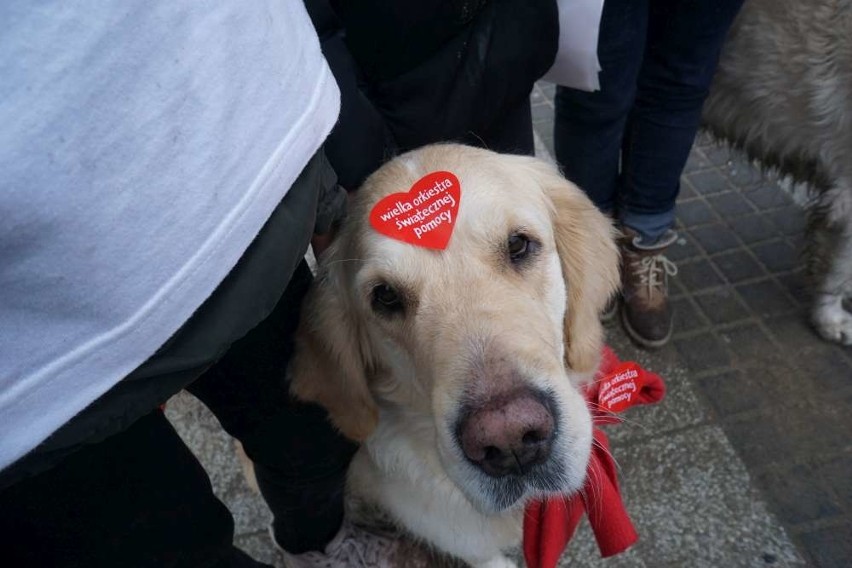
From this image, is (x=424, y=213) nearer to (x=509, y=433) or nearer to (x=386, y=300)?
(x=386, y=300)

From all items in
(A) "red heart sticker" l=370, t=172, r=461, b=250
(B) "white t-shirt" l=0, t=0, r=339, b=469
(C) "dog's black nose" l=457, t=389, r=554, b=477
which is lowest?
(C) "dog's black nose" l=457, t=389, r=554, b=477

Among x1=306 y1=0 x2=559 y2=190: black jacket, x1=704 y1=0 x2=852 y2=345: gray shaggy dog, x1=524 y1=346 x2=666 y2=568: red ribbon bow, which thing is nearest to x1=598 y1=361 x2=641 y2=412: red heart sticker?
x1=524 y1=346 x2=666 y2=568: red ribbon bow

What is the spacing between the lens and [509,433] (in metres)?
1.31

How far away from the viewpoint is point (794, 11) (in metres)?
2.64

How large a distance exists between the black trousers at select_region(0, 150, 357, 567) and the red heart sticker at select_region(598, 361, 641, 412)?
2.65ft

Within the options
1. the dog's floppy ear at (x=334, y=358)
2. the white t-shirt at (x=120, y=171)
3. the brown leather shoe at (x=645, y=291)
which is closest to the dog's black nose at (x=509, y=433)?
the dog's floppy ear at (x=334, y=358)

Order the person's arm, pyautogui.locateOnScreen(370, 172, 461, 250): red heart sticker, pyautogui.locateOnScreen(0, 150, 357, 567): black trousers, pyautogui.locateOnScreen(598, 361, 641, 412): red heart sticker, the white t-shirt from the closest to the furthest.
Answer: the white t-shirt < pyautogui.locateOnScreen(0, 150, 357, 567): black trousers < the person's arm < pyautogui.locateOnScreen(370, 172, 461, 250): red heart sticker < pyautogui.locateOnScreen(598, 361, 641, 412): red heart sticker

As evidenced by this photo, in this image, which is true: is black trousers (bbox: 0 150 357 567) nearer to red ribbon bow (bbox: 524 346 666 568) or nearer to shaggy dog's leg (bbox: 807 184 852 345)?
red ribbon bow (bbox: 524 346 666 568)

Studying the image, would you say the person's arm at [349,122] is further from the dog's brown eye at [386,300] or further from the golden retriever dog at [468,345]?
the dog's brown eye at [386,300]

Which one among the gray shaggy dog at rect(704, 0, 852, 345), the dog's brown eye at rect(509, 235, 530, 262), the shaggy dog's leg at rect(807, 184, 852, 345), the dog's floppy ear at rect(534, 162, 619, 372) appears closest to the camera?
the dog's brown eye at rect(509, 235, 530, 262)

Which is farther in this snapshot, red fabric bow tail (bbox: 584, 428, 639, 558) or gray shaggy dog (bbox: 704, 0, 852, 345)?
gray shaggy dog (bbox: 704, 0, 852, 345)

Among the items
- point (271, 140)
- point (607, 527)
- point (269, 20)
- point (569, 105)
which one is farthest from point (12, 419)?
point (569, 105)

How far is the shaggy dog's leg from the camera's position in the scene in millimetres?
2938

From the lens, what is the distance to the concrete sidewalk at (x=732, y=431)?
7.86 ft
